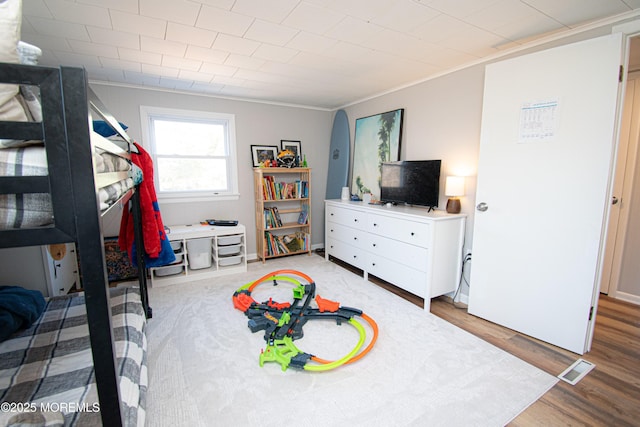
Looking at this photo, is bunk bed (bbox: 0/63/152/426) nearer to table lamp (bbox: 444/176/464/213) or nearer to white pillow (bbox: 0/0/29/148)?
white pillow (bbox: 0/0/29/148)

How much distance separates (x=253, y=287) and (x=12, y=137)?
8.39 ft

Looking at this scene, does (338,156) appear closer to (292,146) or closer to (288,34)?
(292,146)

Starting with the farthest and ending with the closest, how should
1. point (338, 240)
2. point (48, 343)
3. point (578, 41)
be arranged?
point (338, 240), point (578, 41), point (48, 343)

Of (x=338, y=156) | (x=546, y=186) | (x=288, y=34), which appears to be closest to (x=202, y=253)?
(x=338, y=156)

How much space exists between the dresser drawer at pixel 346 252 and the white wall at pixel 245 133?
0.68 m

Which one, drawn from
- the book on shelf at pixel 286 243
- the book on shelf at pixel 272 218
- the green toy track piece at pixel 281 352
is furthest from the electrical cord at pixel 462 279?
the book on shelf at pixel 272 218

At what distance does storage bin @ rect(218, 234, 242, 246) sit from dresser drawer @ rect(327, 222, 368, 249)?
4.09 ft

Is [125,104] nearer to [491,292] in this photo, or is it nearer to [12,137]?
[12,137]

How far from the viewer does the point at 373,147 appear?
12.2 ft

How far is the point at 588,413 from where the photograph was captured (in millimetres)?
1481

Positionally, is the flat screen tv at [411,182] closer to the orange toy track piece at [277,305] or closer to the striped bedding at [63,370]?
the orange toy track piece at [277,305]

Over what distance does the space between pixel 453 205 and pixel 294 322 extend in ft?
5.95

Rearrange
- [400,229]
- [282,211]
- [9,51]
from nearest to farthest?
1. [9,51]
2. [400,229]
3. [282,211]

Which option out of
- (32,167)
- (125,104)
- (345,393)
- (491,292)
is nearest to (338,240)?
(491,292)
